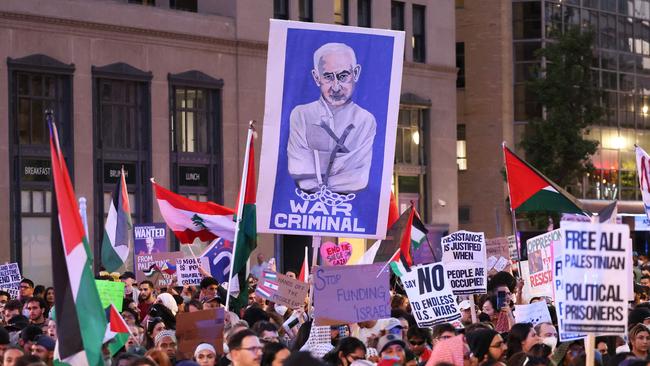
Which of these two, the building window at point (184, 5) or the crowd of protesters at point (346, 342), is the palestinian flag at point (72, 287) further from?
the building window at point (184, 5)

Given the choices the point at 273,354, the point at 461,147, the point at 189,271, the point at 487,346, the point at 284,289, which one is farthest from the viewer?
the point at 461,147

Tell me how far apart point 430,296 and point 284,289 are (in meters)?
2.92

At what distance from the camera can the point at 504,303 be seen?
68.9ft

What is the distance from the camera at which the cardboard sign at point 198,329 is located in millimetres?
15094

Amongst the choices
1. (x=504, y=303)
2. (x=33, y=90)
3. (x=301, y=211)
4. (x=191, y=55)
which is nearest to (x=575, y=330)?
(x=301, y=211)

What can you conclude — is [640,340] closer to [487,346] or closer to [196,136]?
[487,346]

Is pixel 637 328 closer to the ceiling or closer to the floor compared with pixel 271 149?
closer to the floor

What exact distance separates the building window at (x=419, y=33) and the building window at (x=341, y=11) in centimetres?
404

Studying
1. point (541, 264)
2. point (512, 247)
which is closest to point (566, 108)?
point (512, 247)

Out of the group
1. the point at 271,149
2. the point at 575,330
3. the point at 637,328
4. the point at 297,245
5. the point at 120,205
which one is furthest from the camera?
the point at 297,245

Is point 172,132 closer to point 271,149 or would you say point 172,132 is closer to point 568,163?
point 568,163

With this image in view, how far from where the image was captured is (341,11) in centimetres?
5444

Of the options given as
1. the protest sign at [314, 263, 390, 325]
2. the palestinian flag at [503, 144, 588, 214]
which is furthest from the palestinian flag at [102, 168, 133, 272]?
the protest sign at [314, 263, 390, 325]

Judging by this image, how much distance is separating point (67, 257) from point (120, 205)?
19698 millimetres
